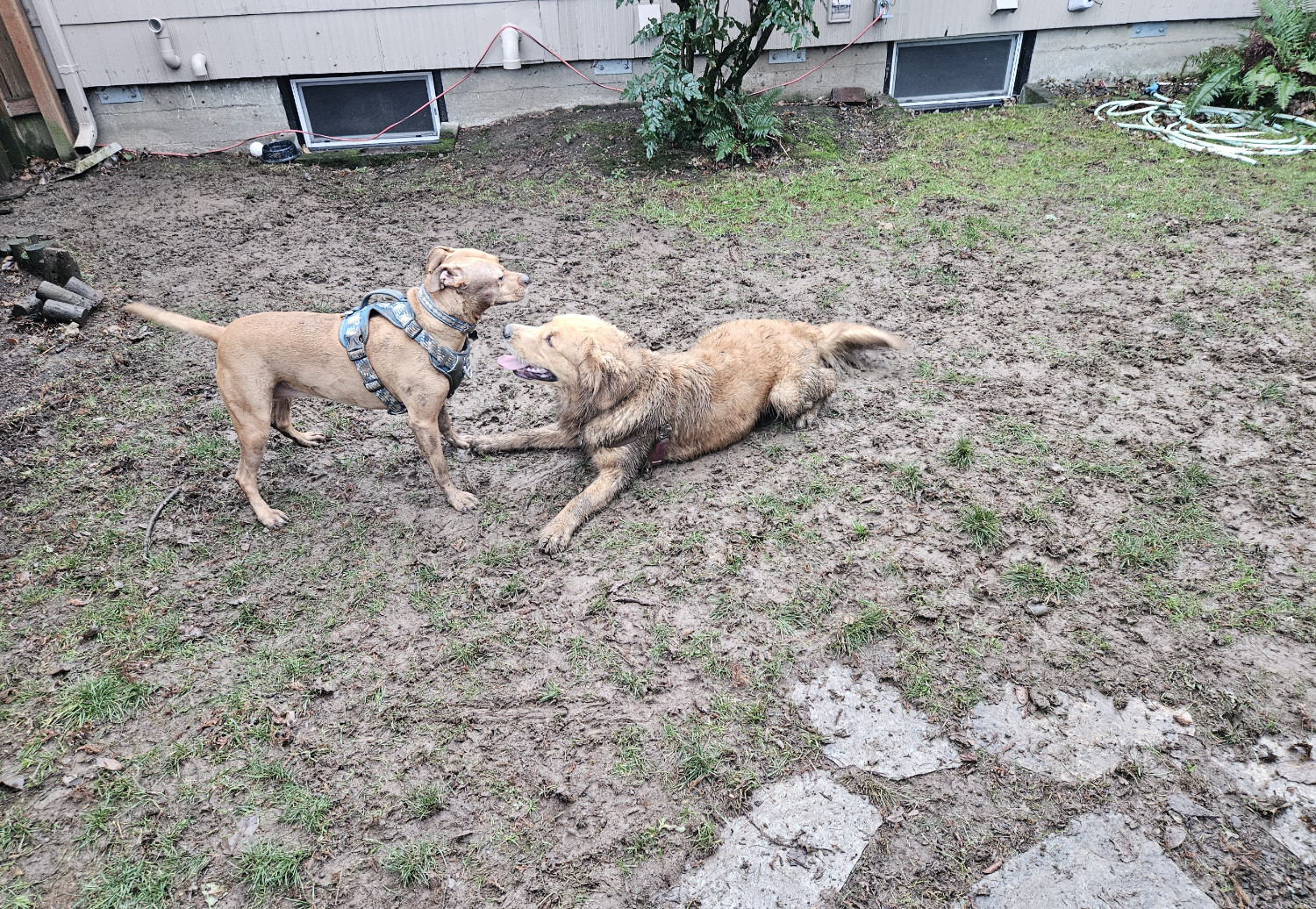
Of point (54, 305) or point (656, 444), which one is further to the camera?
point (54, 305)

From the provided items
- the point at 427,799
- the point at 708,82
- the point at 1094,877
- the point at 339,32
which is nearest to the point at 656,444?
the point at 427,799

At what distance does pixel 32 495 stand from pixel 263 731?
2555mm

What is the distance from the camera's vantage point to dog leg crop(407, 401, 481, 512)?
12.8ft

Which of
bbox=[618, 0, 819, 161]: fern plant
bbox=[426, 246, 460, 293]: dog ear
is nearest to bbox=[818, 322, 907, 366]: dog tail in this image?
bbox=[426, 246, 460, 293]: dog ear

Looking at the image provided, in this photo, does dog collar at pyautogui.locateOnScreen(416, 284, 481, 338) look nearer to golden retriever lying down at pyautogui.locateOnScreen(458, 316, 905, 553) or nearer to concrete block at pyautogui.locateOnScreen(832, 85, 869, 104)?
golden retriever lying down at pyautogui.locateOnScreen(458, 316, 905, 553)

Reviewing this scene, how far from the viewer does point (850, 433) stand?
178 inches

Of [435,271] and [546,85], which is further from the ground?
[546,85]

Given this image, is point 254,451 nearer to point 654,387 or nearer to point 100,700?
point 100,700

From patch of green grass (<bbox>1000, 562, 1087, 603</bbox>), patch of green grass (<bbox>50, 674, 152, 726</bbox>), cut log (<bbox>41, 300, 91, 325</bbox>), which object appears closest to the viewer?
patch of green grass (<bbox>50, 674, 152, 726</bbox>)

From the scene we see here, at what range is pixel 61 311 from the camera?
5.76 meters

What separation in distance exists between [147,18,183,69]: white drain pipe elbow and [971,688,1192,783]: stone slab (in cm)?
1086

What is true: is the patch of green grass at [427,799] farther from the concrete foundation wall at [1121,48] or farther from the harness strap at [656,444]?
the concrete foundation wall at [1121,48]

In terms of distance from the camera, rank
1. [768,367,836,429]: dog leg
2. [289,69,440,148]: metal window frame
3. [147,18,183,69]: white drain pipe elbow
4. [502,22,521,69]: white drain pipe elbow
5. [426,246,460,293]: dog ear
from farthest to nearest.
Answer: [289,69,440,148]: metal window frame
[502,22,521,69]: white drain pipe elbow
[147,18,183,69]: white drain pipe elbow
[768,367,836,429]: dog leg
[426,246,460,293]: dog ear

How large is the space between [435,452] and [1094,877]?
11.2 ft
